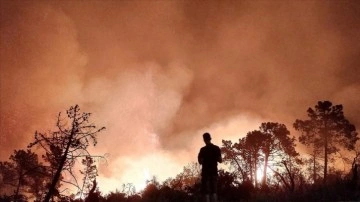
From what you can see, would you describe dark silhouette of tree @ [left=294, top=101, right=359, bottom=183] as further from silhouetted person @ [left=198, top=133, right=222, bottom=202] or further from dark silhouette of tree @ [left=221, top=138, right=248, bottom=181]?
silhouetted person @ [left=198, top=133, right=222, bottom=202]

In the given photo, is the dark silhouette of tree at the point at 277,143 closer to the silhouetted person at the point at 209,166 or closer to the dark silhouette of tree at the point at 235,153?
the dark silhouette of tree at the point at 235,153

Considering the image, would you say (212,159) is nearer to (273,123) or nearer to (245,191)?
(245,191)

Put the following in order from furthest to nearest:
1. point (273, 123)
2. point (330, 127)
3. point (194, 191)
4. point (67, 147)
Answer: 1. point (273, 123)
2. point (330, 127)
3. point (194, 191)
4. point (67, 147)

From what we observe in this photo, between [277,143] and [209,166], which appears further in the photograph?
[277,143]

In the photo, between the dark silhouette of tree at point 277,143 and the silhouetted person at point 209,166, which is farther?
the dark silhouette of tree at point 277,143

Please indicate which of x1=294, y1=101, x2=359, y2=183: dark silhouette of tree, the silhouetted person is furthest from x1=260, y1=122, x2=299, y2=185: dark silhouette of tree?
the silhouetted person

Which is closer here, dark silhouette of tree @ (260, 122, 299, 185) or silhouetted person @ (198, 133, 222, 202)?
silhouetted person @ (198, 133, 222, 202)

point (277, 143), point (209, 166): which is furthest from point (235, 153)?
point (209, 166)

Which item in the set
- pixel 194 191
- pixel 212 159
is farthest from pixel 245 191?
pixel 212 159

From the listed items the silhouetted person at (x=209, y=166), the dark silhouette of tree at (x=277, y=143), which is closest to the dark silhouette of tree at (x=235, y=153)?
the dark silhouette of tree at (x=277, y=143)

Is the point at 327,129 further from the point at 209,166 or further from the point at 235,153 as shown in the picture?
the point at 209,166

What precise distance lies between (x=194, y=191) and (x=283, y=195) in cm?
549

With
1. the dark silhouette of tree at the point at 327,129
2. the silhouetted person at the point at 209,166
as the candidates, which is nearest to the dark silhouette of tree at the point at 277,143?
the dark silhouette of tree at the point at 327,129

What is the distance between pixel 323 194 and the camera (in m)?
10.9
